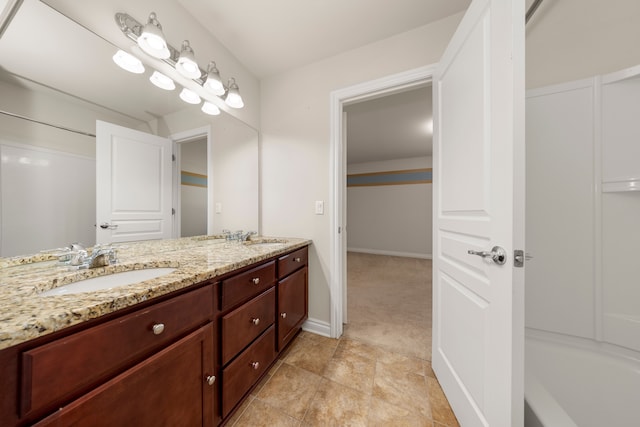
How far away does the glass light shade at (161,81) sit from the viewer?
1222 mm

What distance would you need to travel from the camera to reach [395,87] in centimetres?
154

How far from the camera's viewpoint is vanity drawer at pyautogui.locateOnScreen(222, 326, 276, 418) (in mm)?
954

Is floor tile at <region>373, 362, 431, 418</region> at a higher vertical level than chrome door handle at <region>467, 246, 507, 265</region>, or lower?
lower

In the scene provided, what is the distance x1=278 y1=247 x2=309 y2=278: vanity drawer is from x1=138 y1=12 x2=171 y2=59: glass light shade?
4.44ft

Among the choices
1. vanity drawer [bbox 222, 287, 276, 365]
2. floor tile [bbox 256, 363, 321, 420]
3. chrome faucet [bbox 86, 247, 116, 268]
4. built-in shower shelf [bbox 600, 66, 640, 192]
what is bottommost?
floor tile [bbox 256, 363, 321, 420]

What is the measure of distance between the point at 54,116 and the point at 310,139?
4.71 feet

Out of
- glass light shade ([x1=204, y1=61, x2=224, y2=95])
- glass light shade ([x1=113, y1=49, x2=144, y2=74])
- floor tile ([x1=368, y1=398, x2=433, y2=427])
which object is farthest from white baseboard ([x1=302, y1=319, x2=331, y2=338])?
glass light shade ([x1=113, y1=49, x2=144, y2=74])

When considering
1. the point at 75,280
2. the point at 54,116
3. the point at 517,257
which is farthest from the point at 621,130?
the point at 54,116

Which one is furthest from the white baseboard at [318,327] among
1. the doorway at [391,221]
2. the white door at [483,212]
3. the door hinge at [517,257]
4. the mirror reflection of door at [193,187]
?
the door hinge at [517,257]

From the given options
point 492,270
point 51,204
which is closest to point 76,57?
point 51,204

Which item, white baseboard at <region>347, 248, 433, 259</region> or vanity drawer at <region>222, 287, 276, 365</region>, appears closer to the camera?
vanity drawer at <region>222, 287, 276, 365</region>

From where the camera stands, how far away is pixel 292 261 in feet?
5.07

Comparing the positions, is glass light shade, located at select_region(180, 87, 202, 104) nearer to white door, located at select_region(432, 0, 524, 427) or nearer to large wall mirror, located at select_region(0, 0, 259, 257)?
large wall mirror, located at select_region(0, 0, 259, 257)

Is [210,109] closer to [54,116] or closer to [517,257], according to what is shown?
[54,116]
